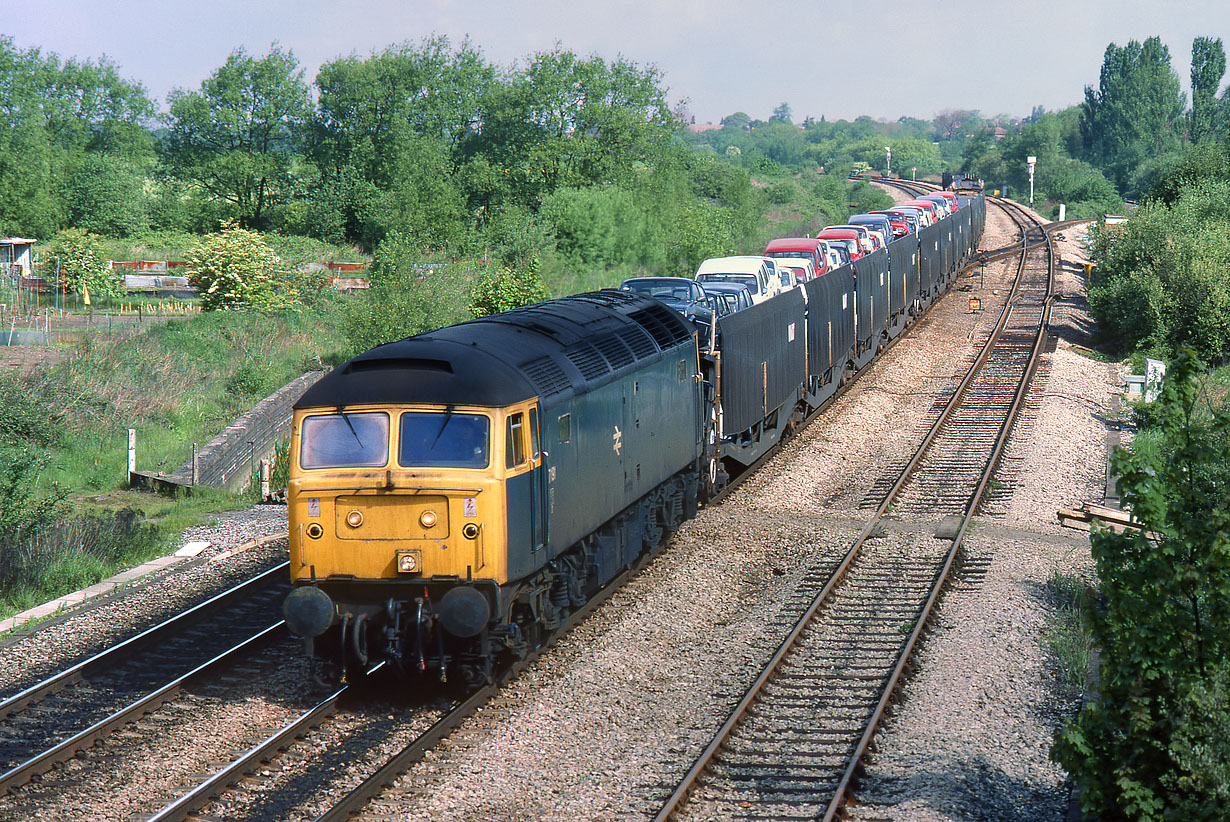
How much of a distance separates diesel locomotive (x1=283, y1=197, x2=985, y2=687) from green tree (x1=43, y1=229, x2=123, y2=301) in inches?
1386

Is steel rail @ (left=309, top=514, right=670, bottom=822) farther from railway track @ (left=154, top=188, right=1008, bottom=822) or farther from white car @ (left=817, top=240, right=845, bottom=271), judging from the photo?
white car @ (left=817, top=240, right=845, bottom=271)

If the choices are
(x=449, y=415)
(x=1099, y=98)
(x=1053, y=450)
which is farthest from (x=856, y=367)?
(x=1099, y=98)

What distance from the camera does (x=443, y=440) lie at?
1049cm

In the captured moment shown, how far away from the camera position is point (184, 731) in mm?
10367

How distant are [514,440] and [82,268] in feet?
129

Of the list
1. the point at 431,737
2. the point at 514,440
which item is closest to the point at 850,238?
the point at 514,440

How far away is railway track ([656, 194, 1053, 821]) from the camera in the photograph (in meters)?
9.16

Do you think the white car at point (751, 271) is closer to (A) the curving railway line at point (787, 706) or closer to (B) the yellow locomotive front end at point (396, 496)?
(A) the curving railway line at point (787, 706)

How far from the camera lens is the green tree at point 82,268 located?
44406 mm

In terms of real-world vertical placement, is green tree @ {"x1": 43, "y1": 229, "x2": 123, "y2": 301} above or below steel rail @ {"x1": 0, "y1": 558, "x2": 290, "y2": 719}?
above

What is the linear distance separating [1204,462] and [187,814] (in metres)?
7.51

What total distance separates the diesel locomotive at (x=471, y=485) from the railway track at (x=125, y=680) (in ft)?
4.88

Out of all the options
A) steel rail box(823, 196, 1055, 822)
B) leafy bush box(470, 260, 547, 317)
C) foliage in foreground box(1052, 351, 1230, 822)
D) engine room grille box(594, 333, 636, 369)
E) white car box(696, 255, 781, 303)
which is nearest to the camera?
foliage in foreground box(1052, 351, 1230, 822)

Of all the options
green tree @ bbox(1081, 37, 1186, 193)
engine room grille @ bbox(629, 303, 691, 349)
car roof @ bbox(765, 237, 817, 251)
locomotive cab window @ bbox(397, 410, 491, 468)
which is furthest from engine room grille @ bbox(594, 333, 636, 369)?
green tree @ bbox(1081, 37, 1186, 193)
